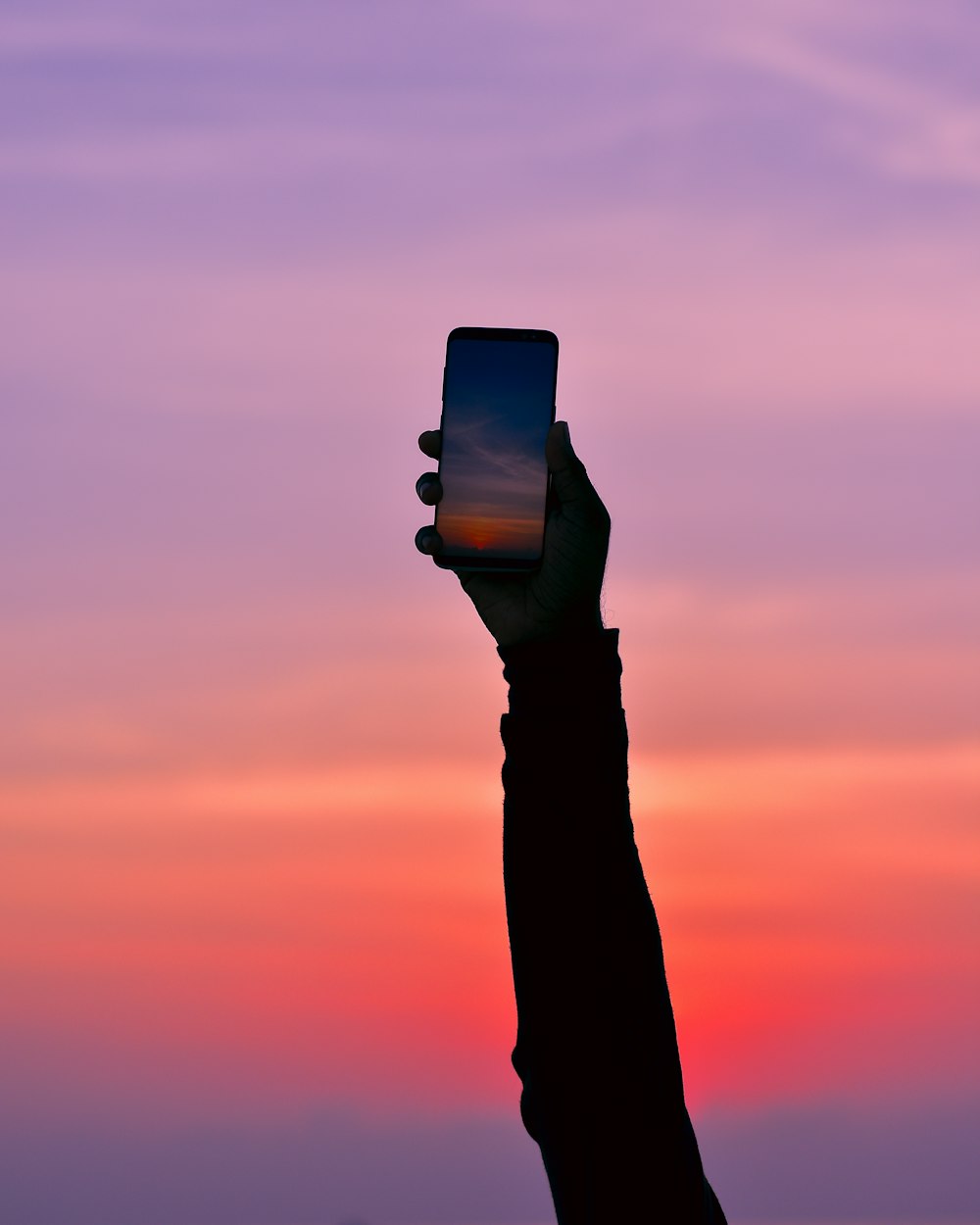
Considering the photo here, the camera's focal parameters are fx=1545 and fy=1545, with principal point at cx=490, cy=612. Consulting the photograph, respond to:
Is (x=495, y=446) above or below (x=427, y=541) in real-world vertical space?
above

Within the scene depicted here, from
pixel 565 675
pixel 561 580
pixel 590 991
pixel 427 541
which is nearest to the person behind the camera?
pixel 590 991

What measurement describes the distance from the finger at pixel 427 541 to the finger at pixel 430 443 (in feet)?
1.11

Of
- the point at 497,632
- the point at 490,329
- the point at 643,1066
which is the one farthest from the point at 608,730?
the point at 490,329

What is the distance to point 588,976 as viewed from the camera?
4055 millimetres

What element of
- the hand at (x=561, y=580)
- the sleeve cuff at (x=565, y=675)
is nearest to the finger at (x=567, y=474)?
the hand at (x=561, y=580)

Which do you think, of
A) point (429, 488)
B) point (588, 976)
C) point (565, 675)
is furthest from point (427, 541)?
point (588, 976)

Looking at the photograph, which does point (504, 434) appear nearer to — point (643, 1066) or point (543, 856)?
point (543, 856)

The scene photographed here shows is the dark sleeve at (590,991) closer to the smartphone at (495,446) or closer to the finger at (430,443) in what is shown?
the smartphone at (495,446)

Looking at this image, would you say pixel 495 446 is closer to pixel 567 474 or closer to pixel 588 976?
Answer: pixel 567 474

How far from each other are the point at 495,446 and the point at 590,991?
6.35 ft

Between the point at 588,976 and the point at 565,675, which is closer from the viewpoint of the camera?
the point at 588,976

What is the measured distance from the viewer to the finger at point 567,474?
4.52 metres

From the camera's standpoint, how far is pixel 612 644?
4.29 metres

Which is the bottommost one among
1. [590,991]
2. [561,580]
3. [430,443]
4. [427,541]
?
[590,991]
